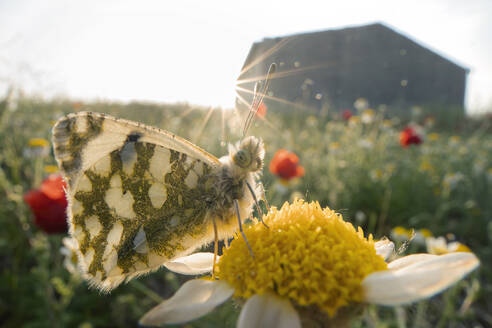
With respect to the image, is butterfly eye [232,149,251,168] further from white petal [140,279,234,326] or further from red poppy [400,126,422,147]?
red poppy [400,126,422,147]

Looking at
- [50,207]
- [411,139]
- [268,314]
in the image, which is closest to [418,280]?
[268,314]

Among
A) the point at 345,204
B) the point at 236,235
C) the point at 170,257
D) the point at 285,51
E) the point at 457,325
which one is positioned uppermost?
the point at 285,51

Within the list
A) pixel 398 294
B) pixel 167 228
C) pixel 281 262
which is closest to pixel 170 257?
pixel 167 228

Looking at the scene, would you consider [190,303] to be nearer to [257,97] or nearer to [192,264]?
[192,264]

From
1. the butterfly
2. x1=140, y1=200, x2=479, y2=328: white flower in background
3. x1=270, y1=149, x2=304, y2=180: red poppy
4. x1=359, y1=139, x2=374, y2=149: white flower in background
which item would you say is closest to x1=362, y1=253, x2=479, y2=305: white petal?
x1=140, y1=200, x2=479, y2=328: white flower in background

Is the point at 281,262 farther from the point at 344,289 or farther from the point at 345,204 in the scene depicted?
Result: the point at 345,204

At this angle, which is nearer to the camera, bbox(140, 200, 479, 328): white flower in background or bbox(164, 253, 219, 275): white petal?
bbox(140, 200, 479, 328): white flower in background
